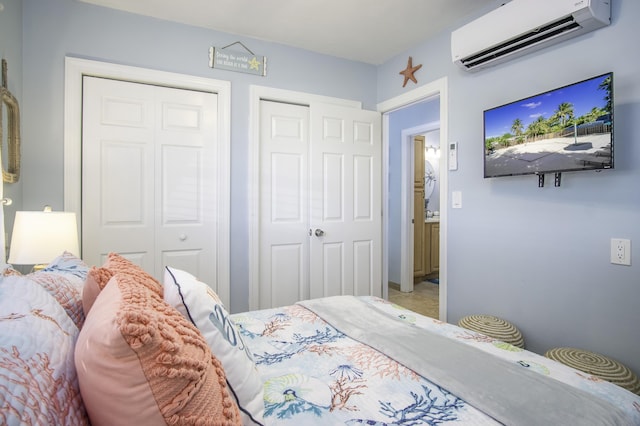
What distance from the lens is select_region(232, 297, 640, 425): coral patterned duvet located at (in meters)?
0.92

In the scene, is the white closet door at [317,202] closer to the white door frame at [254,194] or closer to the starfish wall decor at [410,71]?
the white door frame at [254,194]

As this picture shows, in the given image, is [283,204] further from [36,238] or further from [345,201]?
[36,238]

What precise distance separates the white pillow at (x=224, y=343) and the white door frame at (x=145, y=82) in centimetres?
195

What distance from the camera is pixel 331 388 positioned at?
106 centimetres

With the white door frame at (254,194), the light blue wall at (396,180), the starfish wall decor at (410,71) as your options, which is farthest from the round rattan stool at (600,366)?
the light blue wall at (396,180)

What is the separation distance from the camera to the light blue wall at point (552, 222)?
69.1 inches

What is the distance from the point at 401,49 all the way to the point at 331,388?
9.97 ft

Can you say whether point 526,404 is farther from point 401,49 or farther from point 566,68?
point 401,49

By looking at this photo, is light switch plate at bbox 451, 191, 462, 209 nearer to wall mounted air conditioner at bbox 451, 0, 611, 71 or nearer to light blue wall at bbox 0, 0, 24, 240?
wall mounted air conditioner at bbox 451, 0, 611, 71

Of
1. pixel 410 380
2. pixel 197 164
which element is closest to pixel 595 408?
pixel 410 380

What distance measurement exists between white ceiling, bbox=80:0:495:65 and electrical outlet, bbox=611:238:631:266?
1805 mm

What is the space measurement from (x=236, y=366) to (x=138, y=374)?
354 millimetres

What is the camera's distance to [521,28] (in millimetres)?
2037

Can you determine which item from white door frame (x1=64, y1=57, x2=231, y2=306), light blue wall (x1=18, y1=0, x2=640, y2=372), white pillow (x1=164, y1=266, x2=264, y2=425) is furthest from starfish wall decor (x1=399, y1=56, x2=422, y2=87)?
white pillow (x1=164, y1=266, x2=264, y2=425)
